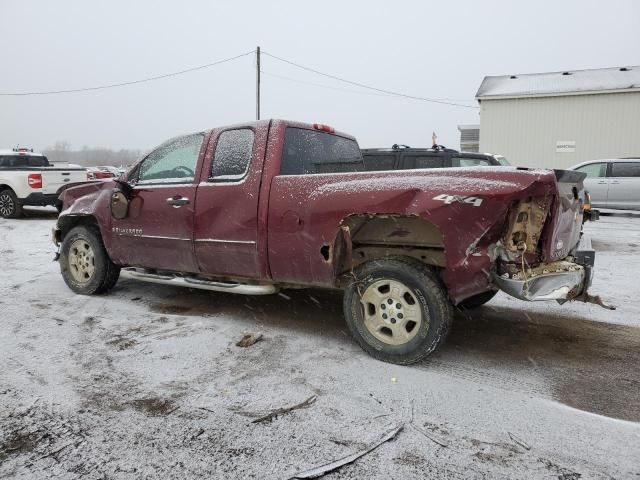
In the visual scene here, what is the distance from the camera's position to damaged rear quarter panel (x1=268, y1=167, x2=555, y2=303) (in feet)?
9.75

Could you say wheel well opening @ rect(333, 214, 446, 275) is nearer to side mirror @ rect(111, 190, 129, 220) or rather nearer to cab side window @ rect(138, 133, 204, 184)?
cab side window @ rect(138, 133, 204, 184)

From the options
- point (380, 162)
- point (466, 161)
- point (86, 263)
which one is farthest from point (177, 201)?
Result: point (466, 161)

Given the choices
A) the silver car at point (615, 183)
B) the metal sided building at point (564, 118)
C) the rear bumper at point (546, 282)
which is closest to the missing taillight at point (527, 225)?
the rear bumper at point (546, 282)

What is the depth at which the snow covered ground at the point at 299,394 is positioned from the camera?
7.37 feet

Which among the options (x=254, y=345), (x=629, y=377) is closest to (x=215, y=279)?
(x=254, y=345)

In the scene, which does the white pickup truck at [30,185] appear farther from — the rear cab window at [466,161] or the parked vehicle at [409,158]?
the rear cab window at [466,161]

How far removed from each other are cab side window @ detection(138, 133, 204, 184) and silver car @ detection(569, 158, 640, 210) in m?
10.9

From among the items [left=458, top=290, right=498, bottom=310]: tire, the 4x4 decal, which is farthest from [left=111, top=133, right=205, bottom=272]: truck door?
[left=458, top=290, right=498, bottom=310]: tire

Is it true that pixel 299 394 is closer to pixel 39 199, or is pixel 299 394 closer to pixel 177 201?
pixel 177 201

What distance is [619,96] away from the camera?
62.5 feet

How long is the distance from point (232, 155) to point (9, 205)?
11.1 meters

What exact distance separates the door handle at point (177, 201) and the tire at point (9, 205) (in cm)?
1018

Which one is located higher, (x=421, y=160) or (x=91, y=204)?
(x=421, y=160)

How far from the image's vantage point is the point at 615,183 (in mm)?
12141
